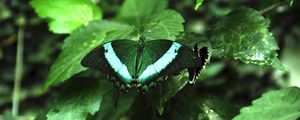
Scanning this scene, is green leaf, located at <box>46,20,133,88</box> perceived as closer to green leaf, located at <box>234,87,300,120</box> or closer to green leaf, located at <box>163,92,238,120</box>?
green leaf, located at <box>163,92,238,120</box>

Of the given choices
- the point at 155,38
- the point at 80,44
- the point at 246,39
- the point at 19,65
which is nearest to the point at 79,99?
the point at 80,44

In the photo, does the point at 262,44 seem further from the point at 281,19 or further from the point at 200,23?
the point at 200,23

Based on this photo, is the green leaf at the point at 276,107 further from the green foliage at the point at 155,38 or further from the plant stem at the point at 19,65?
the plant stem at the point at 19,65

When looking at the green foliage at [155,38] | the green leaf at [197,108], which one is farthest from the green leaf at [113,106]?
the green leaf at [197,108]

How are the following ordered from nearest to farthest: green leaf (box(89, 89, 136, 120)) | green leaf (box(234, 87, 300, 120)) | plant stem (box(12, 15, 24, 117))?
green leaf (box(234, 87, 300, 120)) → green leaf (box(89, 89, 136, 120)) → plant stem (box(12, 15, 24, 117))

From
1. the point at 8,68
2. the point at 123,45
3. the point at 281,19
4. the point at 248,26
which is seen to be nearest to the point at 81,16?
the point at 123,45

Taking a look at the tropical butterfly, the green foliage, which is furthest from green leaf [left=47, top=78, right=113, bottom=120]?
the tropical butterfly
